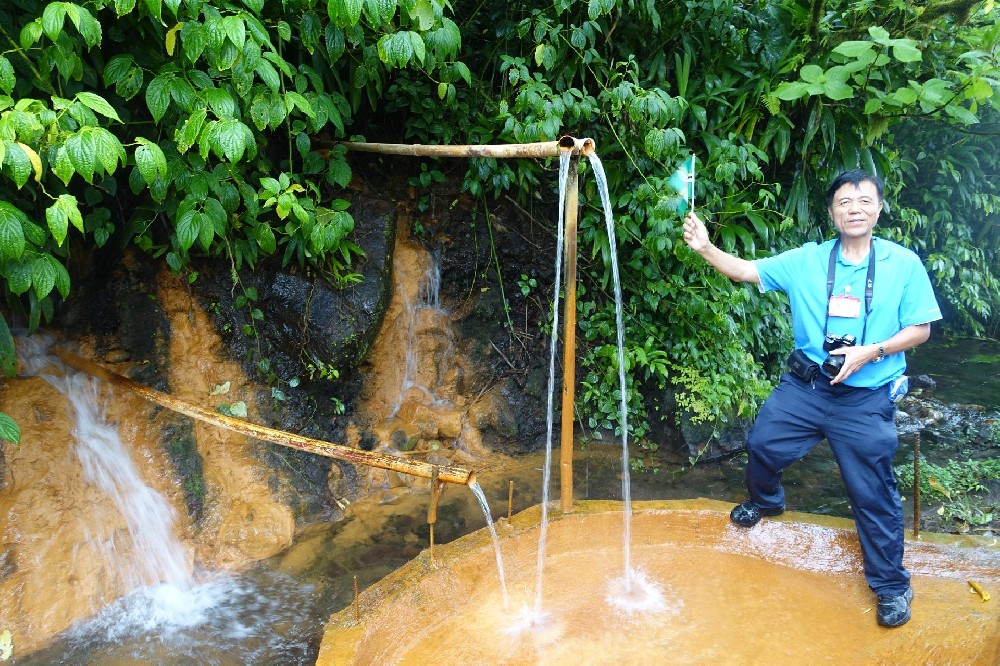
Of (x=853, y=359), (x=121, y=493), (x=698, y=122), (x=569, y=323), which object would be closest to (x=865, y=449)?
(x=853, y=359)

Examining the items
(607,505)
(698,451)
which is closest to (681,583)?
(607,505)

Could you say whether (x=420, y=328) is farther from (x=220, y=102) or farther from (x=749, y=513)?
(x=749, y=513)

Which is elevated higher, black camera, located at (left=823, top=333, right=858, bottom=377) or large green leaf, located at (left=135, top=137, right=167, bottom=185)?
large green leaf, located at (left=135, top=137, right=167, bottom=185)

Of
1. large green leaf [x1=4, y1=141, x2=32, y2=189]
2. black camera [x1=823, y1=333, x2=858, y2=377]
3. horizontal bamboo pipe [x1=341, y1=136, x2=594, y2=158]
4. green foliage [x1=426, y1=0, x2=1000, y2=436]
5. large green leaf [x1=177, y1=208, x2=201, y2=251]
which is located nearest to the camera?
large green leaf [x1=4, y1=141, x2=32, y2=189]

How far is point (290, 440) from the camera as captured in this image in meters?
2.97

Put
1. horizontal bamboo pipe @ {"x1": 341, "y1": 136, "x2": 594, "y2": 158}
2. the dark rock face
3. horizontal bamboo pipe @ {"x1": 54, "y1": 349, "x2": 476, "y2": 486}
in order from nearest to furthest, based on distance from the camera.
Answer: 1. horizontal bamboo pipe @ {"x1": 341, "y1": 136, "x2": 594, "y2": 158}
2. horizontal bamboo pipe @ {"x1": 54, "y1": 349, "x2": 476, "y2": 486}
3. the dark rock face

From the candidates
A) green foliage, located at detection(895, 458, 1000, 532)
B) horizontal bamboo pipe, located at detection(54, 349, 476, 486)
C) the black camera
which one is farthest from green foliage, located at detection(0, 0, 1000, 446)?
the black camera

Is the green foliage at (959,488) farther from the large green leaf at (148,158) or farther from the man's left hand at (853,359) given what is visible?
the large green leaf at (148,158)

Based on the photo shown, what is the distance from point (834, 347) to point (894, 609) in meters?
1.17

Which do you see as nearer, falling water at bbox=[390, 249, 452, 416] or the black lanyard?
the black lanyard

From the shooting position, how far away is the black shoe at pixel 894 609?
2.87 meters

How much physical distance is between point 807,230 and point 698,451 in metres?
2.33

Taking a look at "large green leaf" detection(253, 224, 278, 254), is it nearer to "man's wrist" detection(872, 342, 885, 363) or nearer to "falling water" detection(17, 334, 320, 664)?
"falling water" detection(17, 334, 320, 664)

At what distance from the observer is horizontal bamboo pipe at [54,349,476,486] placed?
8.84 ft
